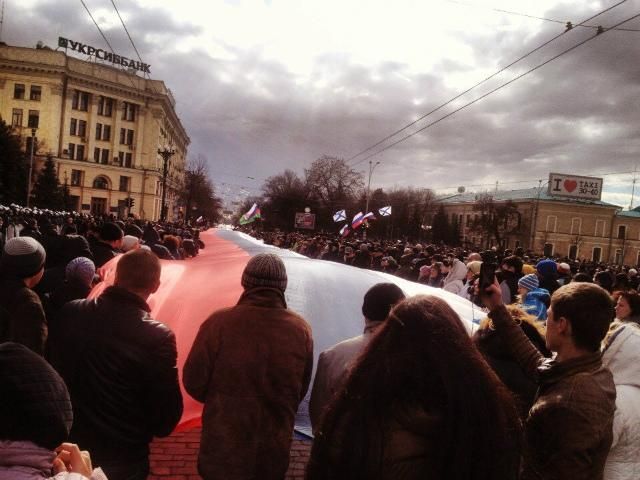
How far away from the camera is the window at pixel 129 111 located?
74.3m

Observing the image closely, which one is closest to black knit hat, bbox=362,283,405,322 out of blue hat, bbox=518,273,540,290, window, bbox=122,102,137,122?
blue hat, bbox=518,273,540,290

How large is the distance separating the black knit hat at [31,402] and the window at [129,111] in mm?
80776

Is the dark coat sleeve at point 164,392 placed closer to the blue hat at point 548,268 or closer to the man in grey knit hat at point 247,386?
the man in grey knit hat at point 247,386

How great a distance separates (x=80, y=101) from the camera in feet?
229

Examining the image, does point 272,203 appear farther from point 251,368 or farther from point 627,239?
point 251,368

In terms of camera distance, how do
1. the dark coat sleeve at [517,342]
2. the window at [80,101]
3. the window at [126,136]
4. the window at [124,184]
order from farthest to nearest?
1. the window at [126,136]
2. the window at [124,184]
3. the window at [80,101]
4. the dark coat sleeve at [517,342]

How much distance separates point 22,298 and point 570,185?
81.5 meters

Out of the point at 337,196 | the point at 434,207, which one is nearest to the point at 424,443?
the point at 337,196

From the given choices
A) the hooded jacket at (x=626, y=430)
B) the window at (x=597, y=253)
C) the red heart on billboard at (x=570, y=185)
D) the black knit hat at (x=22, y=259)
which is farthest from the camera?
the window at (x=597, y=253)

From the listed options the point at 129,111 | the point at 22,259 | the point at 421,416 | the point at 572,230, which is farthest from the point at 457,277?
the point at 572,230

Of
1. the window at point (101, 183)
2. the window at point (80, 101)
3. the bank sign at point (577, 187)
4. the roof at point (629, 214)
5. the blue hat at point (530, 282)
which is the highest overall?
the window at point (80, 101)

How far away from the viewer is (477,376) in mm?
1468

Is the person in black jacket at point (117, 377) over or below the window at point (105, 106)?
below

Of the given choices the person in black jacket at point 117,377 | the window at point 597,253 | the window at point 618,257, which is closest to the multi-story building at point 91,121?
the person in black jacket at point 117,377
